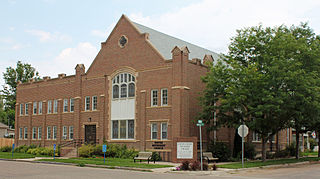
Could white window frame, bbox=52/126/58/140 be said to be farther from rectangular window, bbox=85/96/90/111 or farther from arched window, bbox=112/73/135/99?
arched window, bbox=112/73/135/99

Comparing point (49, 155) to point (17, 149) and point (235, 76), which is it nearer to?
point (17, 149)

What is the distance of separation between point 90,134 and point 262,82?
63.0 ft

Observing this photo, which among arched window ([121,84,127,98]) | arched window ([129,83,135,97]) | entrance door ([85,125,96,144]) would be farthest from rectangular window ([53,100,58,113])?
arched window ([129,83,135,97])

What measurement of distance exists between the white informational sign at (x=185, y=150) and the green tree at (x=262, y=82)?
4342 millimetres

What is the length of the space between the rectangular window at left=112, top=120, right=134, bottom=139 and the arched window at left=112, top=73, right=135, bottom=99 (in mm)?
2458

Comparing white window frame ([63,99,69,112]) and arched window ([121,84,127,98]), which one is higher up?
arched window ([121,84,127,98])

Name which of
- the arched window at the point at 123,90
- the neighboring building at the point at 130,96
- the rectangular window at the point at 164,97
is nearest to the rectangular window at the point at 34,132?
the neighboring building at the point at 130,96

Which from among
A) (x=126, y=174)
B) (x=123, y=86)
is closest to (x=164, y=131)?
(x=123, y=86)

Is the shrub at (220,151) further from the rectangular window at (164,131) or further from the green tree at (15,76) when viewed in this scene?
the green tree at (15,76)

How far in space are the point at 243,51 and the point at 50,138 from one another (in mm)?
24823

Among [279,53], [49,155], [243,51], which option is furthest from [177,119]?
[49,155]

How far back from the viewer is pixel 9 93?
245 ft

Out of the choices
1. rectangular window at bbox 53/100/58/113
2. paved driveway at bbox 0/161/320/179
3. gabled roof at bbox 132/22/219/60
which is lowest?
paved driveway at bbox 0/161/320/179

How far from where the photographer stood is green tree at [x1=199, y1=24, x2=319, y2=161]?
1035 inches
